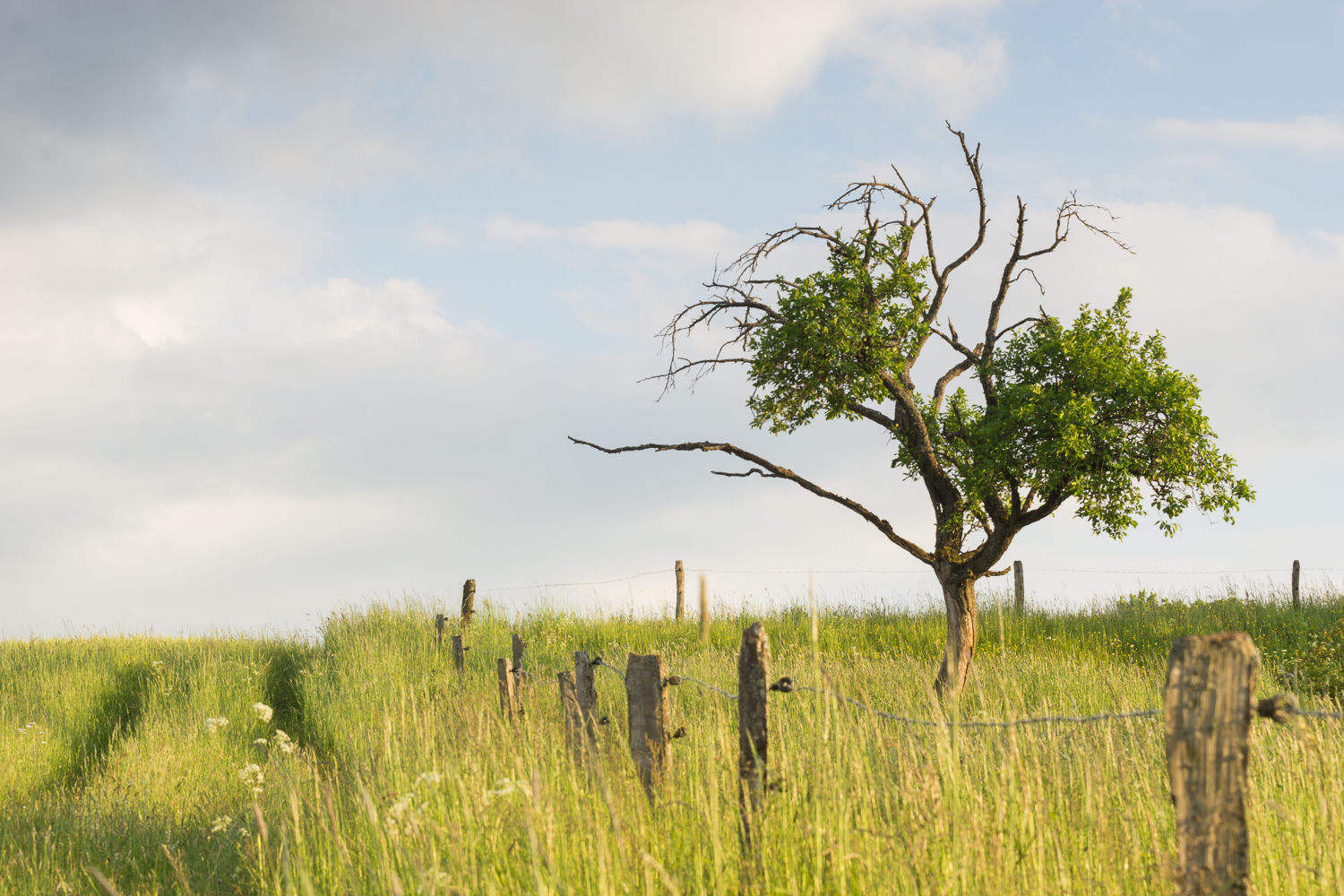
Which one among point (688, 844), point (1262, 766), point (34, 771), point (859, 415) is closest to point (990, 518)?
point (859, 415)

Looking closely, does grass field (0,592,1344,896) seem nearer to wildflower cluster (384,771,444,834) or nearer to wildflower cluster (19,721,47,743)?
wildflower cluster (384,771,444,834)

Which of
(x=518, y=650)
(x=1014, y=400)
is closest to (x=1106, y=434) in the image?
(x=1014, y=400)

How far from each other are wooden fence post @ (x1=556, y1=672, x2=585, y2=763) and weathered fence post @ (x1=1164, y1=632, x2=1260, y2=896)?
3.44m

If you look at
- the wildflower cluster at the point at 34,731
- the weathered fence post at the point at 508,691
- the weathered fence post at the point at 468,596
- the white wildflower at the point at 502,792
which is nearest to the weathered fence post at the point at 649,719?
the white wildflower at the point at 502,792

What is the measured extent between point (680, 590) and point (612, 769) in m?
16.5

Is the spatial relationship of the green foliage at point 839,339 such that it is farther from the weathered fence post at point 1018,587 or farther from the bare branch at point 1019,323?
the weathered fence post at point 1018,587

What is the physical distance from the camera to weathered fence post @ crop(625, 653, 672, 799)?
179 inches

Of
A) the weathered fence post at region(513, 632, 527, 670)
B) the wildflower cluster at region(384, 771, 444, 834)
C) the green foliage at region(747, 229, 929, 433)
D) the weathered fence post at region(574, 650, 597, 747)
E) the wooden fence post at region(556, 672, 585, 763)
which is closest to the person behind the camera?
the wildflower cluster at region(384, 771, 444, 834)

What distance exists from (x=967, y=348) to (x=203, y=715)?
39.2 ft

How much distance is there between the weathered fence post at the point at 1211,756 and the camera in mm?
2363

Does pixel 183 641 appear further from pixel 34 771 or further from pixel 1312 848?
pixel 1312 848

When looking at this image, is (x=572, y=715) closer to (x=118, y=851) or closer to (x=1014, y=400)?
(x=118, y=851)

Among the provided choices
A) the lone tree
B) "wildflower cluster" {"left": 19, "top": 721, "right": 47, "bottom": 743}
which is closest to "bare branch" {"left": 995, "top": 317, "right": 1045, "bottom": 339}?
the lone tree

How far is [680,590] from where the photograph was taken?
68.1 feet
